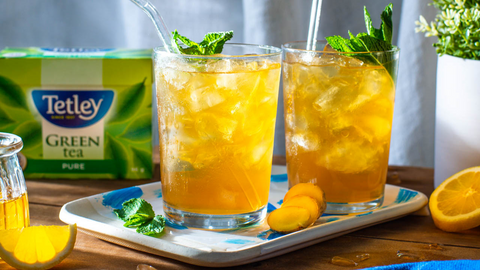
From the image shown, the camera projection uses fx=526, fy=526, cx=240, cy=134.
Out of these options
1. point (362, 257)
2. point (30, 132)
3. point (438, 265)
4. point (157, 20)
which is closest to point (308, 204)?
point (362, 257)

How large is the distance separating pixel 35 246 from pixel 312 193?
1.82ft

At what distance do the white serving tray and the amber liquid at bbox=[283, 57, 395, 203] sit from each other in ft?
0.25

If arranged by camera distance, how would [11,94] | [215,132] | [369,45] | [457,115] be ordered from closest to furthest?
[215,132] → [369,45] → [457,115] → [11,94]

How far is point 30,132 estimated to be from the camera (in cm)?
152

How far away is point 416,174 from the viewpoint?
164cm

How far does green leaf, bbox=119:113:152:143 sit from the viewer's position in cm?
152

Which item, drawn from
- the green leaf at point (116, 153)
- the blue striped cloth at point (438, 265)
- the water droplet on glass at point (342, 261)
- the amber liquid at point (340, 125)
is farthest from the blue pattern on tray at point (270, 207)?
the green leaf at point (116, 153)

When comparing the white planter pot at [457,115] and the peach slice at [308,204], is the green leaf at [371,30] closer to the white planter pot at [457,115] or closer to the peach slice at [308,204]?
the white planter pot at [457,115]

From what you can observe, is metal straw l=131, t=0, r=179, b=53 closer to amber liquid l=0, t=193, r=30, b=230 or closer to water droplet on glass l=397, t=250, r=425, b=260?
amber liquid l=0, t=193, r=30, b=230

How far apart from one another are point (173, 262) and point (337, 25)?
1426mm

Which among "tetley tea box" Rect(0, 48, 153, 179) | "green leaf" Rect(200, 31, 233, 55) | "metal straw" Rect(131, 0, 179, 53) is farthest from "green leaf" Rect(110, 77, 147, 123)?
"green leaf" Rect(200, 31, 233, 55)

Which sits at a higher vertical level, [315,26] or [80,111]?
[315,26]

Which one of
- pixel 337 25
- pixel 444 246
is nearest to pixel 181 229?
pixel 444 246

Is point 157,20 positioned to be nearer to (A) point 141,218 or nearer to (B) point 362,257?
(A) point 141,218
